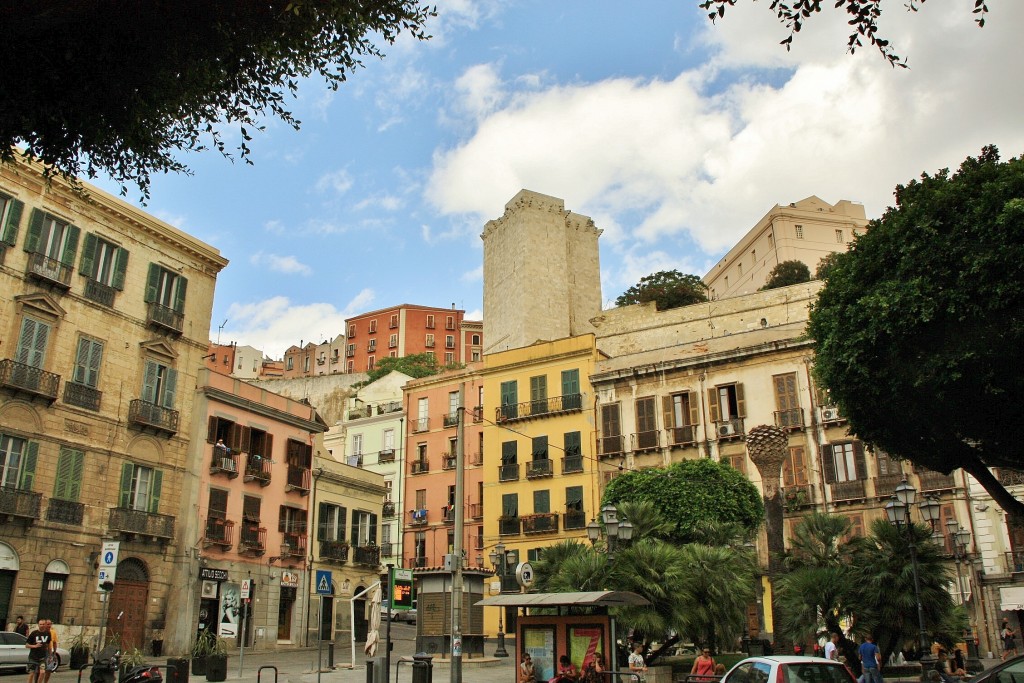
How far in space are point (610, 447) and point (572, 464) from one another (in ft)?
7.07

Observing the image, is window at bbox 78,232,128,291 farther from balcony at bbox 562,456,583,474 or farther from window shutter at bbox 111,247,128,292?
balcony at bbox 562,456,583,474

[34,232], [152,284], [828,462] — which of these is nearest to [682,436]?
[828,462]

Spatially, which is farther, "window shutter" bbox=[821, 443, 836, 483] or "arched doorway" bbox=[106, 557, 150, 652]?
"window shutter" bbox=[821, 443, 836, 483]

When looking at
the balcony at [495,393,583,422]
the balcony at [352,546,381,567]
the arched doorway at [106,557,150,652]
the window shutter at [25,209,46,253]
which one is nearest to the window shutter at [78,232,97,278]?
the window shutter at [25,209,46,253]

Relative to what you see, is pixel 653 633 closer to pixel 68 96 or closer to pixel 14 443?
pixel 68 96

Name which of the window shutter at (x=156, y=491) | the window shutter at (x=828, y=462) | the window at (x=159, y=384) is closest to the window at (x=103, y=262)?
the window at (x=159, y=384)

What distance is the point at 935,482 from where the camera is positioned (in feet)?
114

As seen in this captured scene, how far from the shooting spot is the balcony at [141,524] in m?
29.2

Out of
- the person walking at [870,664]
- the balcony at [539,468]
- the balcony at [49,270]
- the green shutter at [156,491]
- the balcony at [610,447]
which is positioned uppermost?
the balcony at [49,270]

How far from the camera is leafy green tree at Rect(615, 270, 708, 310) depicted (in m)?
64.7

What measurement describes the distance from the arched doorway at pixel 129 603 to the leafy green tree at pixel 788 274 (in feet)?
155

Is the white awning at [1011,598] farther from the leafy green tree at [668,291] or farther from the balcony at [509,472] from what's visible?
the leafy green tree at [668,291]

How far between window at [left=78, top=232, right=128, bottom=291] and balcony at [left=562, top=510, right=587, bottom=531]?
882 inches

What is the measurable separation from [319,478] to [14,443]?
47.4ft
